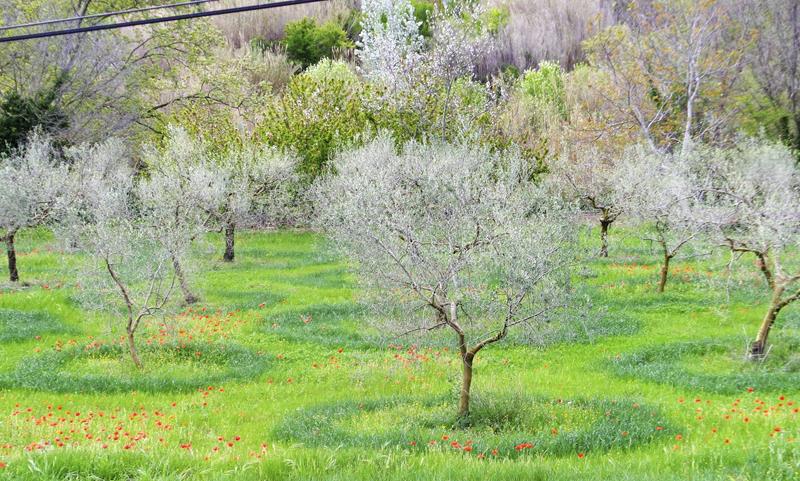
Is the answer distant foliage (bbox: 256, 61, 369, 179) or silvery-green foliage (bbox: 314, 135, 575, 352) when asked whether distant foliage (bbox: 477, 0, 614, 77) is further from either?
silvery-green foliage (bbox: 314, 135, 575, 352)

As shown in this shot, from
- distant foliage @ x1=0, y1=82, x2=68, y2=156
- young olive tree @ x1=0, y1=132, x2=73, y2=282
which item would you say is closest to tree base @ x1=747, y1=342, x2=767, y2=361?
young olive tree @ x1=0, y1=132, x2=73, y2=282

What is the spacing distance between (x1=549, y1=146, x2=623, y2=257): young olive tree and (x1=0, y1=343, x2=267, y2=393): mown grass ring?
14.8m

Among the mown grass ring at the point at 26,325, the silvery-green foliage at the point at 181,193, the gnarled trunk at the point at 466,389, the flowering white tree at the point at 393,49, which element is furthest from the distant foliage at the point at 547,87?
the gnarled trunk at the point at 466,389

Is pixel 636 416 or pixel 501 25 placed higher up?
pixel 501 25

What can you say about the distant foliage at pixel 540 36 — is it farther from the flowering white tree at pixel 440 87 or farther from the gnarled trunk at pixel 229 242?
the gnarled trunk at pixel 229 242

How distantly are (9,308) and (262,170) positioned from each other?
513 inches

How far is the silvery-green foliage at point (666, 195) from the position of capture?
17.0 metres

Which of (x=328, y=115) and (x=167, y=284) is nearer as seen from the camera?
(x=167, y=284)

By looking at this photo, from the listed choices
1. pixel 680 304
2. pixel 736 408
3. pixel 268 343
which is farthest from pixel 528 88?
pixel 736 408

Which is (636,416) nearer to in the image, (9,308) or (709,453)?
(709,453)

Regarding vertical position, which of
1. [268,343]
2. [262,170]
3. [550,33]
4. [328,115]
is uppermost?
[550,33]

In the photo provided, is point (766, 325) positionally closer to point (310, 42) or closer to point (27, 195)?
point (27, 195)

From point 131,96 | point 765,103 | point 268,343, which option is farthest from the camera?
point 131,96

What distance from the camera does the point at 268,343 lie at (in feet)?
53.6
